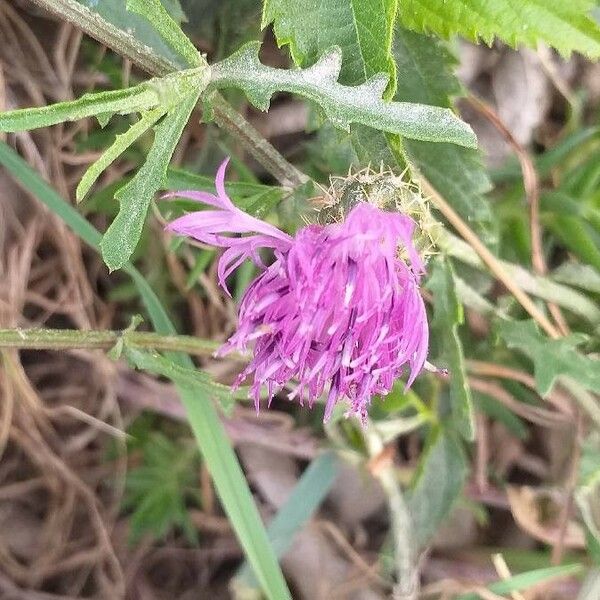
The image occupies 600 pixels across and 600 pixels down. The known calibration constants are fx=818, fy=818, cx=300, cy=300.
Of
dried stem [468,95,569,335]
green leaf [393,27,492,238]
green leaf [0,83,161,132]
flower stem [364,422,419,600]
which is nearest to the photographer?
green leaf [0,83,161,132]

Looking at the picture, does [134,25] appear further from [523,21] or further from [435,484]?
[435,484]

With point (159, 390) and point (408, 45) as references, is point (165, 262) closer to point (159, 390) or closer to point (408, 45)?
point (159, 390)

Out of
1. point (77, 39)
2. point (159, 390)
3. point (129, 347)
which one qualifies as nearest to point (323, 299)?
point (129, 347)

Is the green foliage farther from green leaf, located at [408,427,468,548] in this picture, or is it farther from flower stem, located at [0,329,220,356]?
flower stem, located at [0,329,220,356]

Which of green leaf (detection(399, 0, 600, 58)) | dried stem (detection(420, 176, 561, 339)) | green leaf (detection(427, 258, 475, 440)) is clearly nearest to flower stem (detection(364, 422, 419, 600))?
green leaf (detection(427, 258, 475, 440))

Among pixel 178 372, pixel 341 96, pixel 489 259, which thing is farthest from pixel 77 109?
pixel 489 259

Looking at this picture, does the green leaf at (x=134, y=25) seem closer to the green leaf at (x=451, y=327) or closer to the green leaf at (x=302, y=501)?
A: the green leaf at (x=451, y=327)

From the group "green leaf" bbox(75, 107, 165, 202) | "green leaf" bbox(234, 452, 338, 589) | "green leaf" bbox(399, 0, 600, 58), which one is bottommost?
"green leaf" bbox(234, 452, 338, 589)

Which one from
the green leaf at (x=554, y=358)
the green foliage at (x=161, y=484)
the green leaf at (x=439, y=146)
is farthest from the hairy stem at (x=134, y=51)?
the green foliage at (x=161, y=484)
